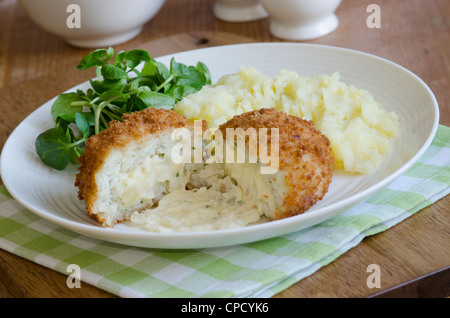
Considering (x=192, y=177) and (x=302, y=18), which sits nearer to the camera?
(x=192, y=177)

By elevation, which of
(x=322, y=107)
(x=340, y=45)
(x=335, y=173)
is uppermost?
(x=322, y=107)

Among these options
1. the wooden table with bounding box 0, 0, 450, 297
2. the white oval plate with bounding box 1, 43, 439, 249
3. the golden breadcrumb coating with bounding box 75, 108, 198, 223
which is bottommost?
the wooden table with bounding box 0, 0, 450, 297

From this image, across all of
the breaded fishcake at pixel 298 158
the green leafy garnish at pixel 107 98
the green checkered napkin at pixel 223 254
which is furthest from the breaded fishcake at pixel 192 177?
the green leafy garnish at pixel 107 98

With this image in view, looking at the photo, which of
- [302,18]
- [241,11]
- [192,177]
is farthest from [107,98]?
[241,11]

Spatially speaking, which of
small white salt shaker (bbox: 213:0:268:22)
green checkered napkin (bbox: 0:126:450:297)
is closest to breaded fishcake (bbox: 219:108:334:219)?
green checkered napkin (bbox: 0:126:450:297)

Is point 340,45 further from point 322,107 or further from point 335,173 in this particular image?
point 335,173

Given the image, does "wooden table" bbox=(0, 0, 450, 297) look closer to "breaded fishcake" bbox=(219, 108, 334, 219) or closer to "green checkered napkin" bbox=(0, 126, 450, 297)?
"green checkered napkin" bbox=(0, 126, 450, 297)

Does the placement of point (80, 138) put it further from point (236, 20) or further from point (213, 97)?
point (236, 20)

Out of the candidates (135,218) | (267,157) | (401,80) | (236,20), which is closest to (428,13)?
(236,20)
